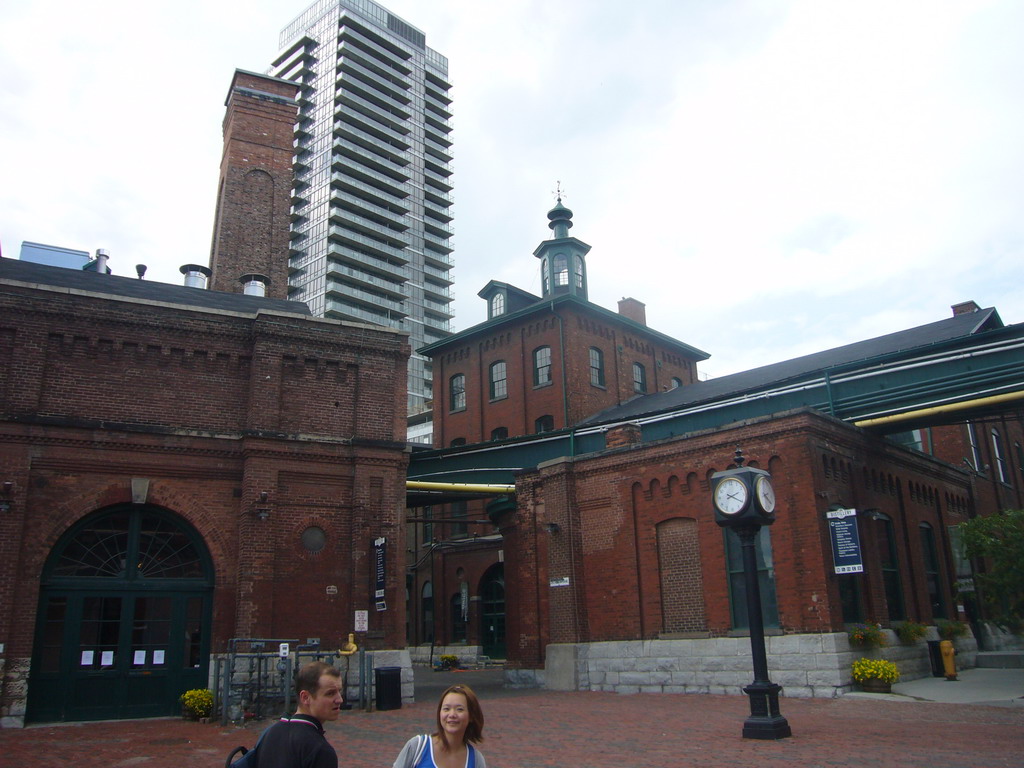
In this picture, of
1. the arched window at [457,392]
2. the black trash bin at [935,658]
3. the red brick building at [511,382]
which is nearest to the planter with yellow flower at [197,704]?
the black trash bin at [935,658]

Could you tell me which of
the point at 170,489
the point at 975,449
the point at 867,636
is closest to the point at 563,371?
the point at 975,449

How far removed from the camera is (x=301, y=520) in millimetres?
18984

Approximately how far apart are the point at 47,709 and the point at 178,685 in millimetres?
2359

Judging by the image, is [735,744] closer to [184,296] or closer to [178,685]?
[178,685]

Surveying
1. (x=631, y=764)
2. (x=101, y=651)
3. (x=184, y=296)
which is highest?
(x=184, y=296)

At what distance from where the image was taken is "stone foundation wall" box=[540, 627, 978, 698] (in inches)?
660

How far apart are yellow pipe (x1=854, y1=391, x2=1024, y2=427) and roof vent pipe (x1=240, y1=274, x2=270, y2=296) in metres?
16.6

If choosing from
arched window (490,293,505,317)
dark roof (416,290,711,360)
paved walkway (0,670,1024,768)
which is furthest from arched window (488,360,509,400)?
paved walkway (0,670,1024,768)

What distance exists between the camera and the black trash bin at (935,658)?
19.7 m

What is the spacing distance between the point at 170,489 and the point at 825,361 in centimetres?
1883

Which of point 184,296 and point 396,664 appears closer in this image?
point 396,664

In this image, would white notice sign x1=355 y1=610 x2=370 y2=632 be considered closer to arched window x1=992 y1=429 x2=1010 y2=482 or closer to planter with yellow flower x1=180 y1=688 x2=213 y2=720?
planter with yellow flower x1=180 y1=688 x2=213 y2=720

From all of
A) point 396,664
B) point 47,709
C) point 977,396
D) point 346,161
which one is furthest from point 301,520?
point 346,161

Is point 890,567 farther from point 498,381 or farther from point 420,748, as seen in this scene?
point 498,381
